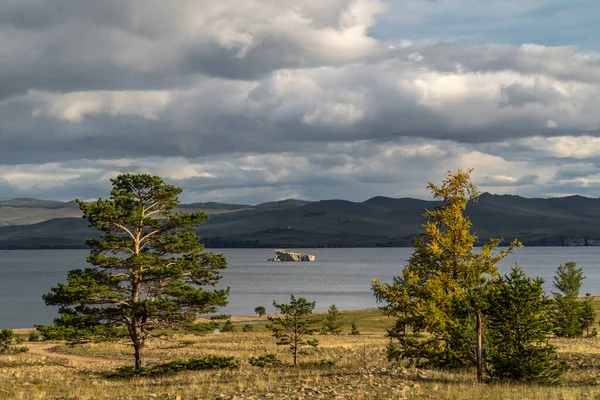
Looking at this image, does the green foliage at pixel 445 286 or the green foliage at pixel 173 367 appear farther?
the green foliage at pixel 173 367

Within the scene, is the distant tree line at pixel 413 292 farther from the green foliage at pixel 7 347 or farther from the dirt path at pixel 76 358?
the green foliage at pixel 7 347

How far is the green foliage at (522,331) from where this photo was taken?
27797 millimetres

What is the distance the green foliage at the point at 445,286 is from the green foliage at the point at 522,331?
1730 mm

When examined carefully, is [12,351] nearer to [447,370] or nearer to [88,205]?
[88,205]

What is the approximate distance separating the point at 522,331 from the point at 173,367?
20289 mm

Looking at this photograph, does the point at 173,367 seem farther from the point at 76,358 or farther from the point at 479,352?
the point at 76,358

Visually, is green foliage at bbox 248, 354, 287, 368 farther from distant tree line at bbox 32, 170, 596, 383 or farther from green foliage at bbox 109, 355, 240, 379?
green foliage at bbox 109, 355, 240, 379

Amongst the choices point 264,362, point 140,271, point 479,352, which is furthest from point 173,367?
point 479,352

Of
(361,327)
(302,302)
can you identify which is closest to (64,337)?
(302,302)

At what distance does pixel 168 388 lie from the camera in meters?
29.9

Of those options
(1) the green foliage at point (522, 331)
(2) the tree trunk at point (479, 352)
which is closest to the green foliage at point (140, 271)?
(2) the tree trunk at point (479, 352)

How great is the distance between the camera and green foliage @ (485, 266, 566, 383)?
91.2 feet

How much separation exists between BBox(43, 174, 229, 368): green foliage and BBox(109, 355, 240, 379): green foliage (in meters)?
1.62

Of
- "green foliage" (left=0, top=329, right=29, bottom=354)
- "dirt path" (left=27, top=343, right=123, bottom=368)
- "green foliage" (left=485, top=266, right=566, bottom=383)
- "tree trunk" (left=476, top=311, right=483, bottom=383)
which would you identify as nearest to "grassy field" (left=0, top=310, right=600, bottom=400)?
"dirt path" (left=27, top=343, right=123, bottom=368)
